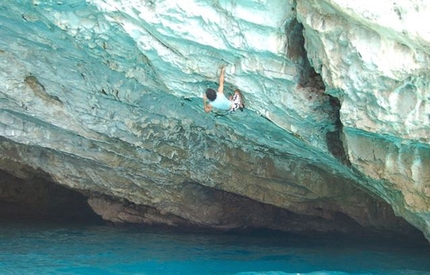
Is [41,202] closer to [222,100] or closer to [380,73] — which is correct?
[222,100]

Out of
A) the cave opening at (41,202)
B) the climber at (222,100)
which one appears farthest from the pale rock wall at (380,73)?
the cave opening at (41,202)

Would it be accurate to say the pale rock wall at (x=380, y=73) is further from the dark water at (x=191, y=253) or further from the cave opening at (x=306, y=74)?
the dark water at (x=191, y=253)

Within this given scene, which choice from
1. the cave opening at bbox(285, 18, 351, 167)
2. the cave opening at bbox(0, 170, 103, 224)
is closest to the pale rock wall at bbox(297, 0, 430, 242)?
the cave opening at bbox(285, 18, 351, 167)

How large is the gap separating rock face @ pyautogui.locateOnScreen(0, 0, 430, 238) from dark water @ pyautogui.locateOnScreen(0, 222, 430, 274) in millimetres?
522

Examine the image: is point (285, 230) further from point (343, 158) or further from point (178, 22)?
point (178, 22)

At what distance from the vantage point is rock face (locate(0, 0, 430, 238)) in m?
3.56

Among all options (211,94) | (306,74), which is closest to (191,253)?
(211,94)

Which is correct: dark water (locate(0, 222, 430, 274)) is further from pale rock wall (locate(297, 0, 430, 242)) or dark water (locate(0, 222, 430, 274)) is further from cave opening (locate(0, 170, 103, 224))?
pale rock wall (locate(297, 0, 430, 242))

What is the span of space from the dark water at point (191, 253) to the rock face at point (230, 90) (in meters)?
0.52

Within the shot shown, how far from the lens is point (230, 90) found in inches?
172

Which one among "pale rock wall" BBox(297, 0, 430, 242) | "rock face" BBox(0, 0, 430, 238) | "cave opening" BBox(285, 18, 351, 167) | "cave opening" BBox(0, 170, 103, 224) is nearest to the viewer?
"pale rock wall" BBox(297, 0, 430, 242)

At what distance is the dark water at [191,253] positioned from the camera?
5.86 m

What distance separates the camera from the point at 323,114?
4312mm

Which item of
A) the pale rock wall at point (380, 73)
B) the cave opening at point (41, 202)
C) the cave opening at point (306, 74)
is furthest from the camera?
the cave opening at point (41, 202)
